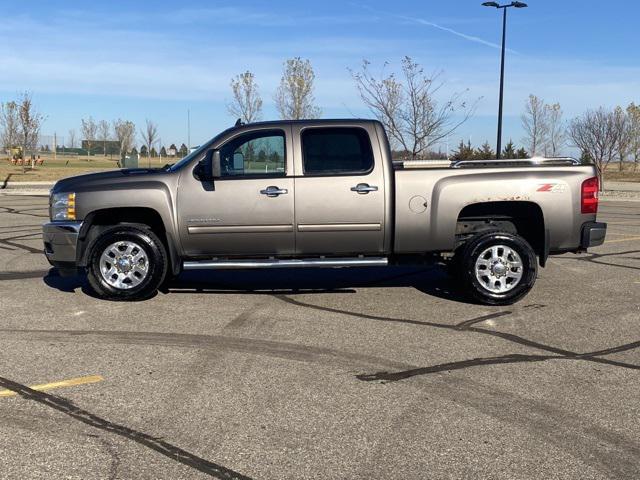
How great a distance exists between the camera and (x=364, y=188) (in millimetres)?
6949

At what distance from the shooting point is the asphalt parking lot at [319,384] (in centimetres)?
344

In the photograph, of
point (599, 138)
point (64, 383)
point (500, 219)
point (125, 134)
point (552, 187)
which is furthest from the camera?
point (125, 134)

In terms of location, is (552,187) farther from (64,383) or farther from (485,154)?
(485,154)

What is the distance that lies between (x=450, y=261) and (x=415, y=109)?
18563 millimetres

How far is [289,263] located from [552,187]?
2941 millimetres

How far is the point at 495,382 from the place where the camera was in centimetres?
464

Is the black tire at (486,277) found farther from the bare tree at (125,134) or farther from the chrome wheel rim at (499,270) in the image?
the bare tree at (125,134)

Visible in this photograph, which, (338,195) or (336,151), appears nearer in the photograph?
(338,195)

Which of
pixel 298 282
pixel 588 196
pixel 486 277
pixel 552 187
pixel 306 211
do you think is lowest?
pixel 298 282

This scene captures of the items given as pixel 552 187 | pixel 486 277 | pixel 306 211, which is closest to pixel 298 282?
pixel 306 211

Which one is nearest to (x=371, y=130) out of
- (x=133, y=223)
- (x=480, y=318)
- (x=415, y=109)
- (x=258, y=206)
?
(x=258, y=206)

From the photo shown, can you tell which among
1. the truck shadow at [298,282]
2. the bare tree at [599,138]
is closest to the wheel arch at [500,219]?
the truck shadow at [298,282]

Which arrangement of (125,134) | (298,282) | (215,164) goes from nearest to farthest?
1. (215,164)
2. (298,282)
3. (125,134)

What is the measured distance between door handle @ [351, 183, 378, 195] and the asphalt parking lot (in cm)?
123
